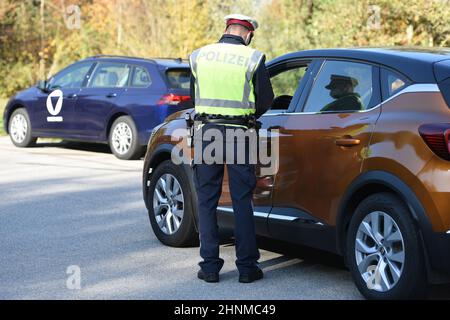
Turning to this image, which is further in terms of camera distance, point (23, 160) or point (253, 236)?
point (23, 160)

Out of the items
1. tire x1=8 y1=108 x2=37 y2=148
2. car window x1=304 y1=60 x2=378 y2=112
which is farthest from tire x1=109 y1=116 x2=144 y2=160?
car window x1=304 y1=60 x2=378 y2=112

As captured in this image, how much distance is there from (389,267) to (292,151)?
3.86 ft

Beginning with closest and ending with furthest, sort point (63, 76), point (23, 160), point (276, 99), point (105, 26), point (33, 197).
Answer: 1. point (276, 99)
2. point (33, 197)
3. point (23, 160)
4. point (63, 76)
5. point (105, 26)

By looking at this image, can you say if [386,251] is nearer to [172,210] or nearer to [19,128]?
[172,210]

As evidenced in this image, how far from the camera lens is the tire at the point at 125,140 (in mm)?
14578

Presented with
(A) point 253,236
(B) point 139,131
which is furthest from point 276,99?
(B) point 139,131

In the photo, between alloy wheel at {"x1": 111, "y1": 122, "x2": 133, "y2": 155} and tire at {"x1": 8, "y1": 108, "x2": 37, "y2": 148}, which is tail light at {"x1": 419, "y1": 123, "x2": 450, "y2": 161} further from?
tire at {"x1": 8, "y1": 108, "x2": 37, "y2": 148}

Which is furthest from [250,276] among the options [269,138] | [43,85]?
[43,85]

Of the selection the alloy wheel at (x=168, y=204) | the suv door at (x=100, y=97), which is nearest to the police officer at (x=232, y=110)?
the alloy wheel at (x=168, y=204)

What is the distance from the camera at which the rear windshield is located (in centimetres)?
1440

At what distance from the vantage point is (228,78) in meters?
6.20

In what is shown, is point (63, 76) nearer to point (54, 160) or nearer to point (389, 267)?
point (54, 160)

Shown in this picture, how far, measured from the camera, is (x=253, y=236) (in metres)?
6.38

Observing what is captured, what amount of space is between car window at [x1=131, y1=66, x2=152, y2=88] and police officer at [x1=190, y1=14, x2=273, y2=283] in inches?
323
